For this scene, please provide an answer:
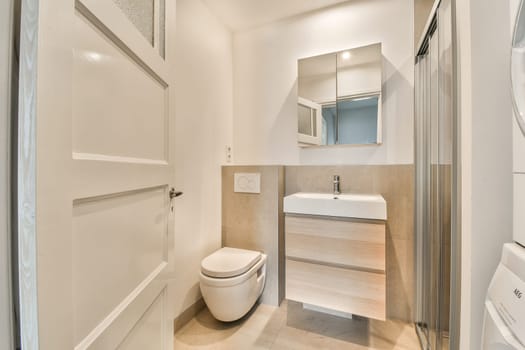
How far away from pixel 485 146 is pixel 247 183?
A: 1505 millimetres

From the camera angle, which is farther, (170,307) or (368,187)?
(368,187)

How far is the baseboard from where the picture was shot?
153 centimetres

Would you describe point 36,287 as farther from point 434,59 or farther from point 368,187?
point 368,187

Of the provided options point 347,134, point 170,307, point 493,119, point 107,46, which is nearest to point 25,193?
point 107,46

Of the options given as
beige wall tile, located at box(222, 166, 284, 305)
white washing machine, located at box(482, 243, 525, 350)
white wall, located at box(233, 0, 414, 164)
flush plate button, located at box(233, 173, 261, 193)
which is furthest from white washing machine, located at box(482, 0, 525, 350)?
flush plate button, located at box(233, 173, 261, 193)

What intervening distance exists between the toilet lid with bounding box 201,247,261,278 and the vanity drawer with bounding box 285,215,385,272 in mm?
303

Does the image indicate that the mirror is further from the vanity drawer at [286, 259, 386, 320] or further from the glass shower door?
the vanity drawer at [286, 259, 386, 320]

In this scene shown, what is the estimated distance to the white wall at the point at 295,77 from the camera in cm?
166

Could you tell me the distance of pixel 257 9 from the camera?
6.14 ft

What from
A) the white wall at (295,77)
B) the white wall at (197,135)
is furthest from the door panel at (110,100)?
the white wall at (295,77)

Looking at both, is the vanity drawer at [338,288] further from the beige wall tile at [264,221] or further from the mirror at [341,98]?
the mirror at [341,98]

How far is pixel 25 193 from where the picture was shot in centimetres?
41

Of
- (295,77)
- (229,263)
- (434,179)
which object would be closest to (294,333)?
(229,263)

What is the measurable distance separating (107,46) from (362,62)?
5.54 feet
